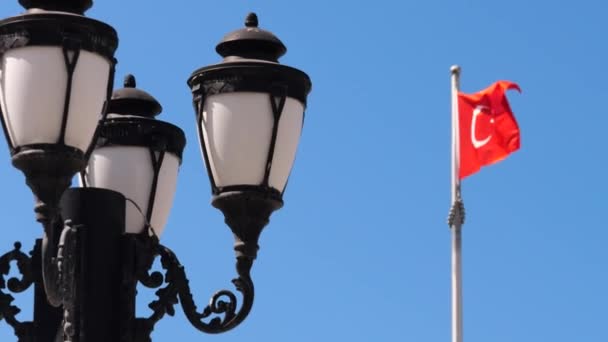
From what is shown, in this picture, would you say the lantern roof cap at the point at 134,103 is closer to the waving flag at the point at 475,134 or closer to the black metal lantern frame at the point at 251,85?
the black metal lantern frame at the point at 251,85

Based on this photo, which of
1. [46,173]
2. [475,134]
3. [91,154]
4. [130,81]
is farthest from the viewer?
[475,134]

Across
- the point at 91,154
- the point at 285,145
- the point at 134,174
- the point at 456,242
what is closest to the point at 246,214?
the point at 285,145

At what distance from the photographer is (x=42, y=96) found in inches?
288

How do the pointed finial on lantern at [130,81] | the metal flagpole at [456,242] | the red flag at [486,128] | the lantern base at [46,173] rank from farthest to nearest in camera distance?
the red flag at [486,128] → the metal flagpole at [456,242] → the pointed finial on lantern at [130,81] → the lantern base at [46,173]

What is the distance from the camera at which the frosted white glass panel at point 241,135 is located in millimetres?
8023

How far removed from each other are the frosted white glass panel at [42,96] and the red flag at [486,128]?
7.35m

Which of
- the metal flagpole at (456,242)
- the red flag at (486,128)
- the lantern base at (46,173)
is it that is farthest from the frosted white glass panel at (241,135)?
the red flag at (486,128)

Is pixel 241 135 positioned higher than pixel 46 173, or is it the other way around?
pixel 241 135

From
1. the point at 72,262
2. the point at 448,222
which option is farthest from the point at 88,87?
the point at 448,222

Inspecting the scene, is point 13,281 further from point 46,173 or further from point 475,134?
point 475,134

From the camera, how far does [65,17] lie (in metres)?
7.37

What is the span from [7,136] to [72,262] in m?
0.61

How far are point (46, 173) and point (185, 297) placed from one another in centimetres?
113

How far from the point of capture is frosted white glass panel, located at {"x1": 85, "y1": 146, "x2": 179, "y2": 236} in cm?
926
